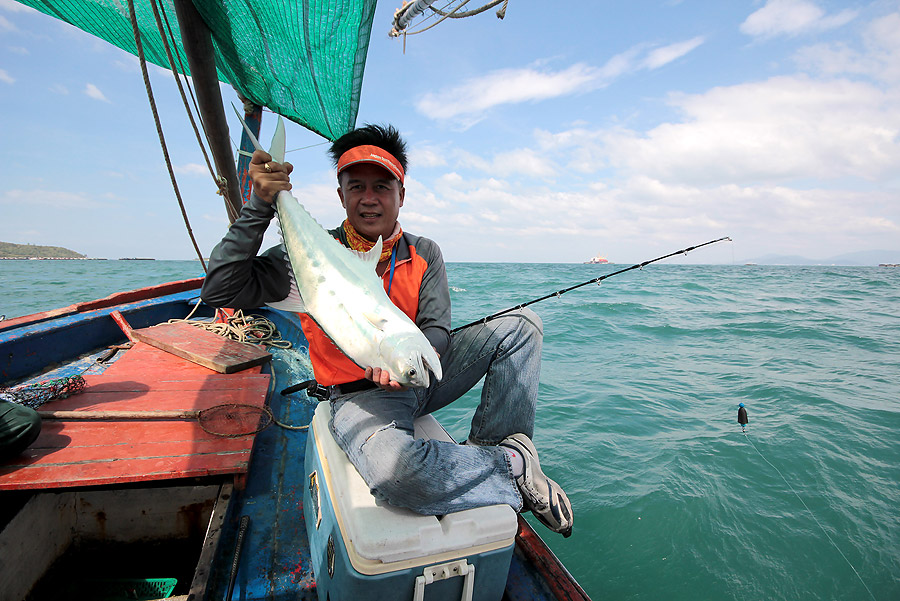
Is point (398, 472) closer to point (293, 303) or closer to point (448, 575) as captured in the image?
point (448, 575)

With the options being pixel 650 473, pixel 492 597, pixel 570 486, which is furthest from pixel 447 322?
pixel 650 473

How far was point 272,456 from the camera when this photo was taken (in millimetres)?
2887

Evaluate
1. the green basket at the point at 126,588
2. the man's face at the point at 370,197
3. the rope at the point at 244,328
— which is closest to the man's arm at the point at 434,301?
the man's face at the point at 370,197

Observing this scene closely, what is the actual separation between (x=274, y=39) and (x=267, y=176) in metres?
2.36

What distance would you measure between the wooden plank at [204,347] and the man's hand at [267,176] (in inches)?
81.7

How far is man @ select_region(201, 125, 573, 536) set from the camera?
178 cm

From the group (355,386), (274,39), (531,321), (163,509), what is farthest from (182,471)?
(274,39)

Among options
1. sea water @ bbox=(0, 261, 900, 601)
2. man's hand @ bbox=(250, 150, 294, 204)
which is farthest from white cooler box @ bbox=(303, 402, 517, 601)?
sea water @ bbox=(0, 261, 900, 601)

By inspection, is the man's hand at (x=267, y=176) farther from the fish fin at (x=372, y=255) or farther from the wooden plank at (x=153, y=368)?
the wooden plank at (x=153, y=368)

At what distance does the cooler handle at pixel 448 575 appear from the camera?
1511 mm

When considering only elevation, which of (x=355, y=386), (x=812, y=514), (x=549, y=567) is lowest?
(x=812, y=514)

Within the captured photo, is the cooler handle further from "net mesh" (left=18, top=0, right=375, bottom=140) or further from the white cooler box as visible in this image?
"net mesh" (left=18, top=0, right=375, bottom=140)

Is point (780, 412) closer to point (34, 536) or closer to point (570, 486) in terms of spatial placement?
point (570, 486)

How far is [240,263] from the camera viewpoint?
215cm
